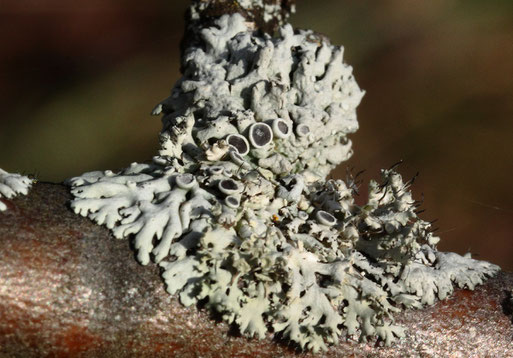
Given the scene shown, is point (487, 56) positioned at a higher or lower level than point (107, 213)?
higher

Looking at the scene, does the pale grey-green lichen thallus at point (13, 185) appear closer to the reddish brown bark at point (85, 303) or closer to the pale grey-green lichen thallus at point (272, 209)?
the reddish brown bark at point (85, 303)

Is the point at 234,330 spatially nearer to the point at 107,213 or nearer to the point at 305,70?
the point at 107,213

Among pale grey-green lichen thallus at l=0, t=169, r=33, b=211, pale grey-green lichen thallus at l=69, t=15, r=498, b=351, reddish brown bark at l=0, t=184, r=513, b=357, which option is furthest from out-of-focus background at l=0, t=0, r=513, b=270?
pale grey-green lichen thallus at l=0, t=169, r=33, b=211

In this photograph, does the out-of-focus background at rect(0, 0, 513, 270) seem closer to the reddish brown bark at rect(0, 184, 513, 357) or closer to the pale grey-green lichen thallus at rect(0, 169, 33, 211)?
the reddish brown bark at rect(0, 184, 513, 357)

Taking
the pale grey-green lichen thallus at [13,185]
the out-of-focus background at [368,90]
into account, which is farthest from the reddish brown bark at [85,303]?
the out-of-focus background at [368,90]

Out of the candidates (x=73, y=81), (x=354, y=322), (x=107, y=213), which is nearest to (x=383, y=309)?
(x=354, y=322)

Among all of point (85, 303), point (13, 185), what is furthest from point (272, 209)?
point (13, 185)
